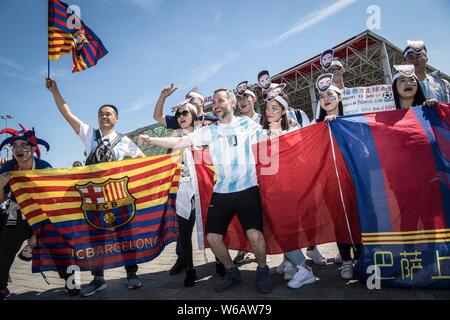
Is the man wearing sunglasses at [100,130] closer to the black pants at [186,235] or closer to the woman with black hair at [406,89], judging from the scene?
the black pants at [186,235]

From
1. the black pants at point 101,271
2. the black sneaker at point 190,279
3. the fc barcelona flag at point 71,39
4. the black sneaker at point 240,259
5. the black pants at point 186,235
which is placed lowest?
the black sneaker at point 240,259

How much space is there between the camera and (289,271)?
329 centimetres

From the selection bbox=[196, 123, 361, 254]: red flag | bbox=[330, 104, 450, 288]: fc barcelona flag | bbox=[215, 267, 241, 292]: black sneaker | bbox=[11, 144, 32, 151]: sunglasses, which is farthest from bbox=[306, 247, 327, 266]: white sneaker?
bbox=[11, 144, 32, 151]: sunglasses

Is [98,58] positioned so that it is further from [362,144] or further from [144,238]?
[362,144]

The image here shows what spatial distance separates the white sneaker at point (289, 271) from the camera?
10.6 feet

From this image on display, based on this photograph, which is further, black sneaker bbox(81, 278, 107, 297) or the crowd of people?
black sneaker bbox(81, 278, 107, 297)

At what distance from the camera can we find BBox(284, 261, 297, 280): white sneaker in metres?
3.24

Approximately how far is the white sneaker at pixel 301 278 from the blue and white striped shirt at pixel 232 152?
1.05 metres

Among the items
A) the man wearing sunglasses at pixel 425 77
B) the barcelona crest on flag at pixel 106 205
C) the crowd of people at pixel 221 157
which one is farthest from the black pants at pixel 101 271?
the man wearing sunglasses at pixel 425 77

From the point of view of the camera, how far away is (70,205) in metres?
3.53

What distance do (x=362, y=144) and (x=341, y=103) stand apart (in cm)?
76

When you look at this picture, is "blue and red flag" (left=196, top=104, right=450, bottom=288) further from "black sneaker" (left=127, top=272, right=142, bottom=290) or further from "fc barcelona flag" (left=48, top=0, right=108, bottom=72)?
"fc barcelona flag" (left=48, top=0, right=108, bottom=72)

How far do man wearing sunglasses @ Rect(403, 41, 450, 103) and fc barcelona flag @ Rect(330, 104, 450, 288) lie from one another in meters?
1.13
